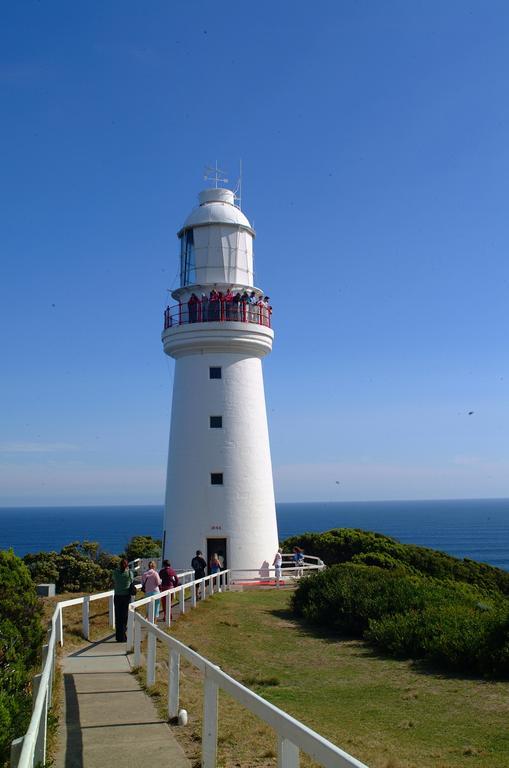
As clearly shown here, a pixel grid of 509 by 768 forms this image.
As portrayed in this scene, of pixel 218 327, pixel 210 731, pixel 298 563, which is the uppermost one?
pixel 218 327

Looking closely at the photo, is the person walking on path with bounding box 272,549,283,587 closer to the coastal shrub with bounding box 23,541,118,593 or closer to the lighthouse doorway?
the lighthouse doorway

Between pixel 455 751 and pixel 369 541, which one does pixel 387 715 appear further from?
pixel 369 541

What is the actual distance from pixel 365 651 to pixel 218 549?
11390 millimetres

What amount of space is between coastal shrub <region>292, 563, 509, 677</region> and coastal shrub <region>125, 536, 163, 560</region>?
820 inches

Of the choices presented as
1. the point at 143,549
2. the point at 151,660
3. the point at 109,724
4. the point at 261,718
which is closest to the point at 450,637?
the point at 151,660

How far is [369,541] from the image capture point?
3266 cm

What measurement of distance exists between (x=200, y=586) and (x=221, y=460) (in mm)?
5543

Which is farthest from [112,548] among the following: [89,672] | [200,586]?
[89,672]

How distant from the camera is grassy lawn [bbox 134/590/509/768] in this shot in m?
7.94

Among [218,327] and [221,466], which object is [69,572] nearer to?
[221,466]

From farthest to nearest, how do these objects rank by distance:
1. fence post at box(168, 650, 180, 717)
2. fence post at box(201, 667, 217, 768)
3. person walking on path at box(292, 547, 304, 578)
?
person walking on path at box(292, 547, 304, 578), fence post at box(168, 650, 180, 717), fence post at box(201, 667, 217, 768)

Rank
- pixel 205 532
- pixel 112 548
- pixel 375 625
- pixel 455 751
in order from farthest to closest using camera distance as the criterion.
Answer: pixel 112 548, pixel 205 532, pixel 375 625, pixel 455 751

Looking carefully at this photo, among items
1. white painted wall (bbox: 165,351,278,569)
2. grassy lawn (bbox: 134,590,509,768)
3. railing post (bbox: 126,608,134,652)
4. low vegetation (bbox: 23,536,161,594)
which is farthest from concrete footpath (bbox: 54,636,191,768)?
low vegetation (bbox: 23,536,161,594)

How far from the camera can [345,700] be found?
428 inches
